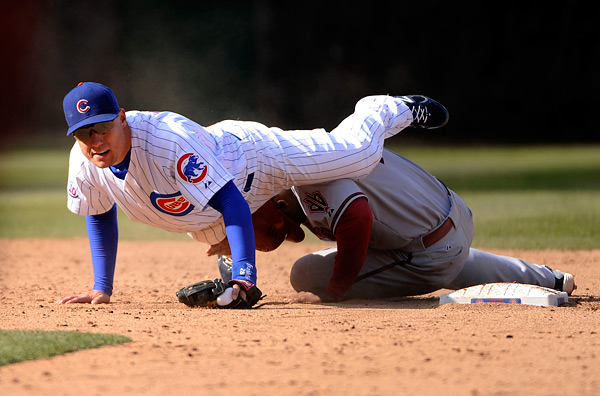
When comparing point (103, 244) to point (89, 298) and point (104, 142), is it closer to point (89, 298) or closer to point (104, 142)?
point (89, 298)

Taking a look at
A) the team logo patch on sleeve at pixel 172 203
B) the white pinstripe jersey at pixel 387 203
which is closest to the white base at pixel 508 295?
the white pinstripe jersey at pixel 387 203

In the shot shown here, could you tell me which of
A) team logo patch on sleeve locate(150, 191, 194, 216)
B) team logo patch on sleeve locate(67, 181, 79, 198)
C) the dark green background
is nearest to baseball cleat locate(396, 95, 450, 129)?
team logo patch on sleeve locate(150, 191, 194, 216)

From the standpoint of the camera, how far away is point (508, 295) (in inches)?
136

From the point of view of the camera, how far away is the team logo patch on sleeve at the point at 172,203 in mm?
3201

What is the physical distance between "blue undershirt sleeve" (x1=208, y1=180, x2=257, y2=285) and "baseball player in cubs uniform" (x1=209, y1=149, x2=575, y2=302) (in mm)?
435

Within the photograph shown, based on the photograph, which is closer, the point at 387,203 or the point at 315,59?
the point at 387,203

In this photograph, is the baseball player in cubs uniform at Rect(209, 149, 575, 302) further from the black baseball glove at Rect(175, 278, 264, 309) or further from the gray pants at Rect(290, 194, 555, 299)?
the black baseball glove at Rect(175, 278, 264, 309)

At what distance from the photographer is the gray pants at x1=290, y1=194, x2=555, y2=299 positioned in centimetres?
372

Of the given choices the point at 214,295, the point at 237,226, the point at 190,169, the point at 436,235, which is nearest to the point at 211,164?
the point at 190,169

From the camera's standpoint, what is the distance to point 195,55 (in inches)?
809

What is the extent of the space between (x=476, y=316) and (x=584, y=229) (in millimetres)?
4108

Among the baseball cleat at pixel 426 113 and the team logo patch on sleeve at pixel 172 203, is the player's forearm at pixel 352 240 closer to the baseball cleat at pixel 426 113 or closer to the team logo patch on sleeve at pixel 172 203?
the team logo patch on sleeve at pixel 172 203

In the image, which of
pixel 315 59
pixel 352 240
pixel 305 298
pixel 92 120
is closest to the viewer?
pixel 92 120

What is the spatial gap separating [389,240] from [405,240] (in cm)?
7
